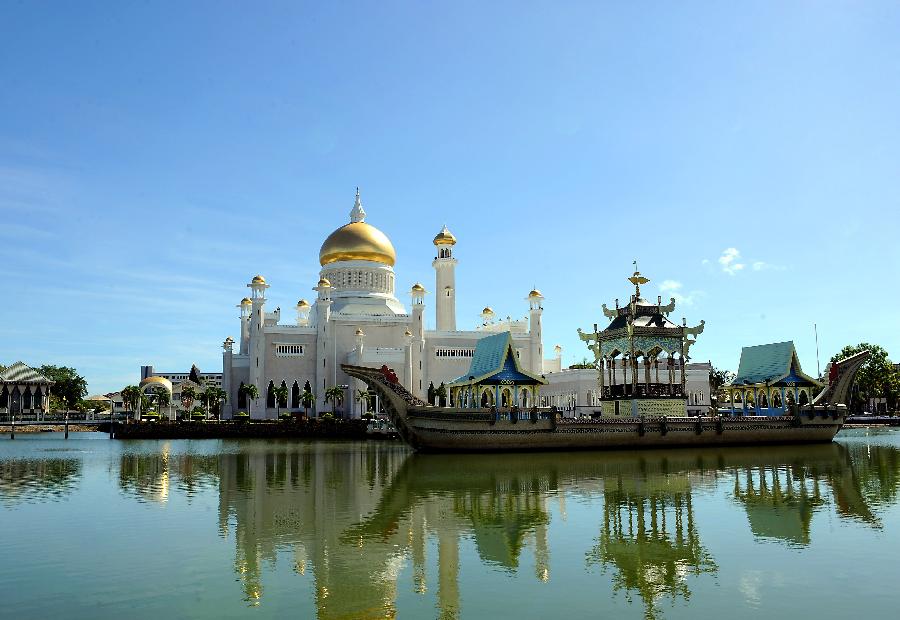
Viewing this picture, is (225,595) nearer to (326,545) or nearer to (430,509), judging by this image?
(326,545)

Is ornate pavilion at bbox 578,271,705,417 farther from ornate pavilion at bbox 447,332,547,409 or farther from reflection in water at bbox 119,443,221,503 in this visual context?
reflection in water at bbox 119,443,221,503

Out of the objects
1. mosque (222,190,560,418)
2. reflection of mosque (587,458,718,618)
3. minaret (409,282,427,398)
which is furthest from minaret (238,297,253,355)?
reflection of mosque (587,458,718,618)

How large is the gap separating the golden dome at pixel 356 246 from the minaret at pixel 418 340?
20.3 feet

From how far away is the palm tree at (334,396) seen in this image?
196 ft

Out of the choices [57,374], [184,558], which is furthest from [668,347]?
[57,374]

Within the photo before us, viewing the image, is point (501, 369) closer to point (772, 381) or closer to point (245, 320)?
point (772, 381)

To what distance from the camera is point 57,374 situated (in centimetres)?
9925

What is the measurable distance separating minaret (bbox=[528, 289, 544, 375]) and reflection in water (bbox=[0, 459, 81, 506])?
4068cm

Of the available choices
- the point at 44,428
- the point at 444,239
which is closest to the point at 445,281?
the point at 444,239

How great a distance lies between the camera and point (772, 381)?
42.4m

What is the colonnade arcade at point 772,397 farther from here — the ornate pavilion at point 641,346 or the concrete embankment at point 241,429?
the concrete embankment at point 241,429

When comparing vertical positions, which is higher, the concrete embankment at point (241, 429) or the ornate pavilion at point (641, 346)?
the ornate pavilion at point (641, 346)

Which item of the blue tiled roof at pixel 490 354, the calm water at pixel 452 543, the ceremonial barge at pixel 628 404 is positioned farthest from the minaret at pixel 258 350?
the calm water at pixel 452 543

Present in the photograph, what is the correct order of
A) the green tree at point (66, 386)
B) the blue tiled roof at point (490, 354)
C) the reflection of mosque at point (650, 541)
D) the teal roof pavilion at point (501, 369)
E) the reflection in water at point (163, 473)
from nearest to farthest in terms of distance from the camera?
the reflection of mosque at point (650, 541), the reflection in water at point (163, 473), the teal roof pavilion at point (501, 369), the blue tiled roof at point (490, 354), the green tree at point (66, 386)
